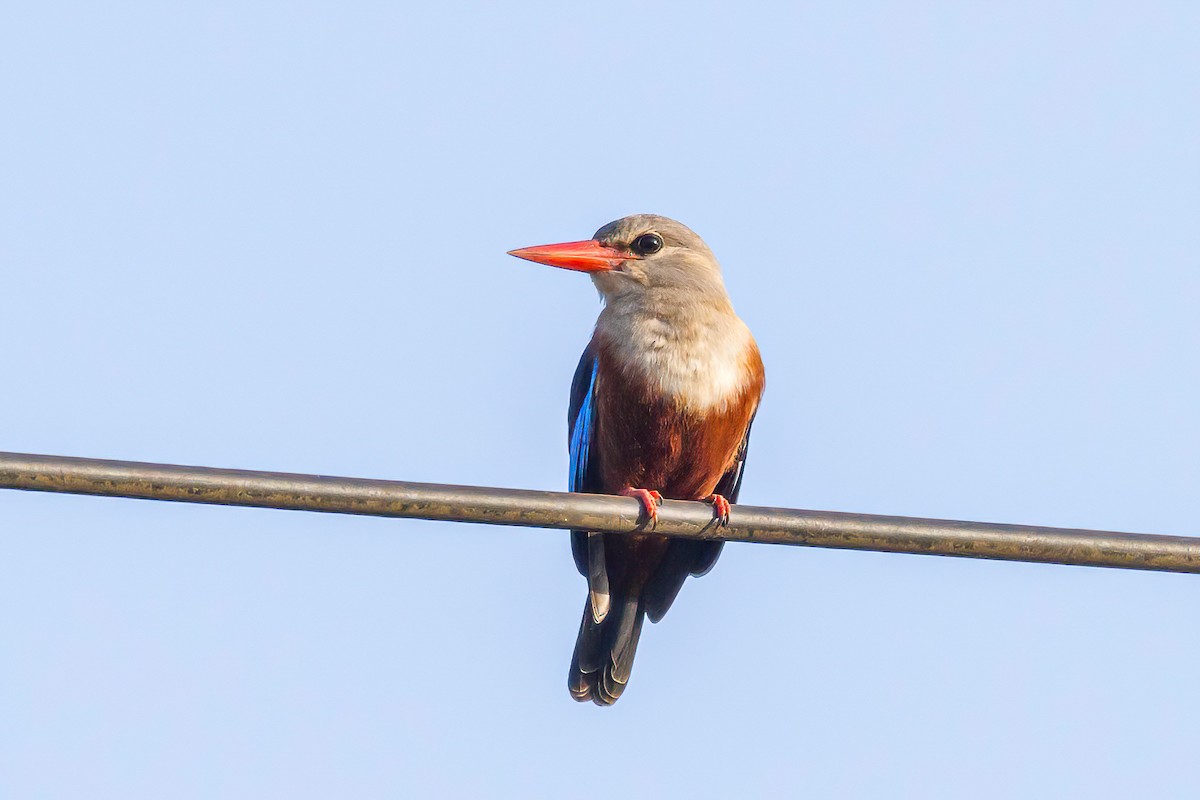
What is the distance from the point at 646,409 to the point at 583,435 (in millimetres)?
553

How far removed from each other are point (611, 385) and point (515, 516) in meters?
2.47

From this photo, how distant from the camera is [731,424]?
643cm

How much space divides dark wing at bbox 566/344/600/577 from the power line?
86.4 inches

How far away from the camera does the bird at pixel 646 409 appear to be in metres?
6.35

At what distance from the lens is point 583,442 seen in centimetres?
679

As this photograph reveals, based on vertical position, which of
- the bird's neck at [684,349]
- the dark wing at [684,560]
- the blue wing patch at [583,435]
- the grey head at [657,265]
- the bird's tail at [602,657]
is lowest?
the bird's tail at [602,657]

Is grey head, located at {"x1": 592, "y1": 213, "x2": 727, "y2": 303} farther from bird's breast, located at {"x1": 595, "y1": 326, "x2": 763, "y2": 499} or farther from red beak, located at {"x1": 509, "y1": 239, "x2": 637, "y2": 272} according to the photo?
bird's breast, located at {"x1": 595, "y1": 326, "x2": 763, "y2": 499}

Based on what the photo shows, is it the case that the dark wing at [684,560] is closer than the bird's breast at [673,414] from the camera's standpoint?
No

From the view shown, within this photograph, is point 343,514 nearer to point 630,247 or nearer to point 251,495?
point 251,495

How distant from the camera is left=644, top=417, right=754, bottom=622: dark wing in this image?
22.5ft

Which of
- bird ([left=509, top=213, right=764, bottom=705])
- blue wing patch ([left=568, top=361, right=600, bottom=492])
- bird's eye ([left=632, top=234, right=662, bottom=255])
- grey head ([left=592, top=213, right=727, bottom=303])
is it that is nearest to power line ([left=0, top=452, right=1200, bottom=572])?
bird ([left=509, top=213, right=764, bottom=705])

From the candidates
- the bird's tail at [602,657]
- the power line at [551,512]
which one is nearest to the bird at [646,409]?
the bird's tail at [602,657]

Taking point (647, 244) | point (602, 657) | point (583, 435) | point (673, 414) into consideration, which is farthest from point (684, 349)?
point (602, 657)

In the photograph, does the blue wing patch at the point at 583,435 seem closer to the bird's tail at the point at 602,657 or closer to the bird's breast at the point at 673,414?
the bird's breast at the point at 673,414
